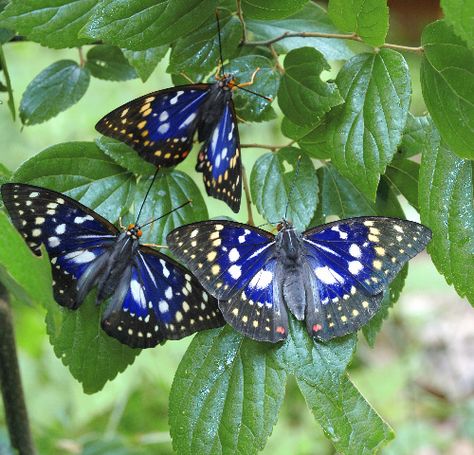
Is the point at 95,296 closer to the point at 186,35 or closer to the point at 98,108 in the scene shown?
the point at 186,35

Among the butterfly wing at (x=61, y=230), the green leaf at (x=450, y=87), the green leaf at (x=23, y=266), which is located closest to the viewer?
the green leaf at (x=23, y=266)

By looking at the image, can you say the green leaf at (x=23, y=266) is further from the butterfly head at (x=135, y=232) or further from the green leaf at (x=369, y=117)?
the green leaf at (x=369, y=117)

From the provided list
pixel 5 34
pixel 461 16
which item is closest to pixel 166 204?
pixel 5 34

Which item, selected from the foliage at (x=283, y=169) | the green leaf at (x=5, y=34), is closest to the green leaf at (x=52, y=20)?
the foliage at (x=283, y=169)

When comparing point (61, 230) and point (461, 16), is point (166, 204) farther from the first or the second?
point (461, 16)

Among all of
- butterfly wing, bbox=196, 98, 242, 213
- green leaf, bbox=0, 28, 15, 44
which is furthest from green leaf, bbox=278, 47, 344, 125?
green leaf, bbox=0, 28, 15, 44
